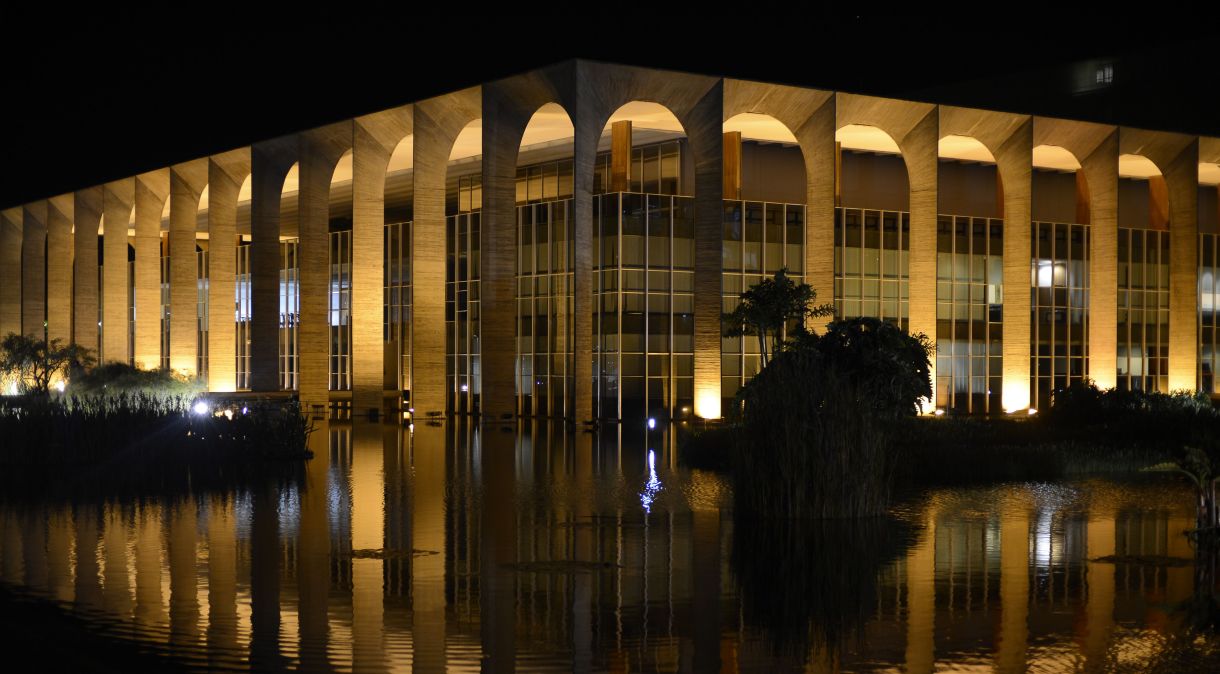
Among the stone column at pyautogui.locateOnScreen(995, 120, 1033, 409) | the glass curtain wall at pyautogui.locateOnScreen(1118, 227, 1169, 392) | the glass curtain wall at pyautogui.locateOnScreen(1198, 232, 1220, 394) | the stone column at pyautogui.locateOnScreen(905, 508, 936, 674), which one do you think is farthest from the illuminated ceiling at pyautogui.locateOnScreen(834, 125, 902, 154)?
the stone column at pyautogui.locateOnScreen(905, 508, 936, 674)

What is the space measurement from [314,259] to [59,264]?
2420cm

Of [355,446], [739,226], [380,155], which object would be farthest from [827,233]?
[355,446]

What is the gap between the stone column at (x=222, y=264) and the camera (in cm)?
4622

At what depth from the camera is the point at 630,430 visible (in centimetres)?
3472

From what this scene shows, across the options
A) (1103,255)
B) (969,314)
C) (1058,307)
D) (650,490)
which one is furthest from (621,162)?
(650,490)

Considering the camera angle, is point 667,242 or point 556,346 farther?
point 556,346

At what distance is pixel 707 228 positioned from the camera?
3412 cm

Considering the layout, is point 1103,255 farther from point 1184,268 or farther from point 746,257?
point 746,257

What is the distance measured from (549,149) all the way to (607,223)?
5.97 m

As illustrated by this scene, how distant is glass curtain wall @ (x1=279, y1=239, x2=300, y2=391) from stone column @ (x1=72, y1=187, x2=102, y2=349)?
7.09 meters

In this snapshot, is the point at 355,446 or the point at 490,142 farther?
the point at 490,142

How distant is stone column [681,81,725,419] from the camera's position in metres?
33.9

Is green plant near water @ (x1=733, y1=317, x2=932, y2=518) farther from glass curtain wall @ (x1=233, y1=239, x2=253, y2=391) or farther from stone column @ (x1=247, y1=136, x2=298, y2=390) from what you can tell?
glass curtain wall @ (x1=233, y1=239, x2=253, y2=391)

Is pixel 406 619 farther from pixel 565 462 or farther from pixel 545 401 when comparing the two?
pixel 545 401
